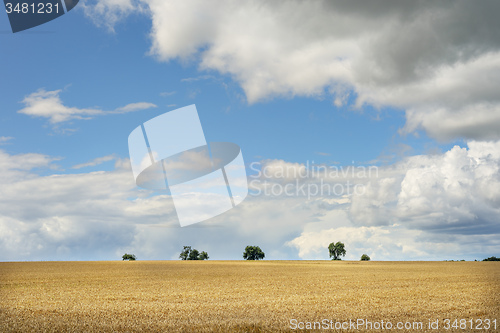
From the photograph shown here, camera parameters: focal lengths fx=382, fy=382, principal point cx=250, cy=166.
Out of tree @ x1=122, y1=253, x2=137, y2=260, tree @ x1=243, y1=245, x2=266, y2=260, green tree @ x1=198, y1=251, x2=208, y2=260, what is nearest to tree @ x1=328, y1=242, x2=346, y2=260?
tree @ x1=243, y1=245, x2=266, y2=260

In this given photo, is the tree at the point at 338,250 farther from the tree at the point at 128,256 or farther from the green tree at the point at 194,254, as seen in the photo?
the tree at the point at 128,256

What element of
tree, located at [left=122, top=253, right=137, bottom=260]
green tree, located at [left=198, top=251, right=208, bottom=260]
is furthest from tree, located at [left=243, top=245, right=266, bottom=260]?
tree, located at [left=122, top=253, right=137, bottom=260]

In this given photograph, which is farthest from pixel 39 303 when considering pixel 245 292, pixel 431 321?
pixel 431 321

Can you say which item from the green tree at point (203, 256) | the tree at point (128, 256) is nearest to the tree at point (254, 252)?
the green tree at point (203, 256)

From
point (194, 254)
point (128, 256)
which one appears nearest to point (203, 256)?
point (194, 254)

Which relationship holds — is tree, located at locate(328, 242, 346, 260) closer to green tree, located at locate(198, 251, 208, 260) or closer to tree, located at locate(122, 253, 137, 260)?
green tree, located at locate(198, 251, 208, 260)

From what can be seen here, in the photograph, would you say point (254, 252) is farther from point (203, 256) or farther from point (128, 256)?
point (128, 256)

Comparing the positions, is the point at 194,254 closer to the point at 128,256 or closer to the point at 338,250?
the point at 128,256

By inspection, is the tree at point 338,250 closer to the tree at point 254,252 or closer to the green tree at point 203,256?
the tree at point 254,252

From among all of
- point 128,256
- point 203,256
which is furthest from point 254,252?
point 128,256

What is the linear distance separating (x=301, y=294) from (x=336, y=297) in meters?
3.21

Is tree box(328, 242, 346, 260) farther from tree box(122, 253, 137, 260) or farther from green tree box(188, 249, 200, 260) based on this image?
tree box(122, 253, 137, 260)

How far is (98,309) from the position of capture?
2216 centimetres

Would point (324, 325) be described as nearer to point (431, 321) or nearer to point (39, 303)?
point (431, 321)
